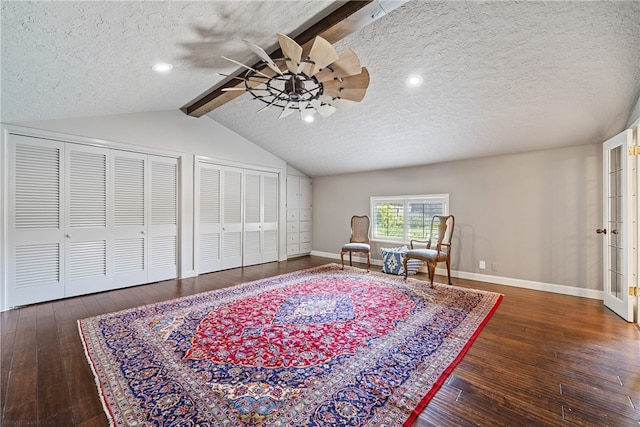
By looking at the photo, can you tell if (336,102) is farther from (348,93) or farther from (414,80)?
(414,80)

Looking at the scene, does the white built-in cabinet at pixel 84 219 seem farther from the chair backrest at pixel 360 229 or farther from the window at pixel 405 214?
the window at pixel 405 214

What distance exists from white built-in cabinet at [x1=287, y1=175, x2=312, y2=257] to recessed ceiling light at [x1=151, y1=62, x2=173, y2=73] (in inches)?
150

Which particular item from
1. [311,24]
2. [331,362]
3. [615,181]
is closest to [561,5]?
[311,24]

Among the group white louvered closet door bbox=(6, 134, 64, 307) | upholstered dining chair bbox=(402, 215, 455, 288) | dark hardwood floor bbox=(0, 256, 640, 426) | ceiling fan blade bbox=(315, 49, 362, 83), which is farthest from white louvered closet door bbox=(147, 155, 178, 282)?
upholstered dining chair bbox=(402, 215, 455, 288)

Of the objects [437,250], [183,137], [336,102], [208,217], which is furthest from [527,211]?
[183,137]

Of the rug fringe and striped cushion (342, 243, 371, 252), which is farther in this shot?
striped cushion (342, 243, 371, 252)

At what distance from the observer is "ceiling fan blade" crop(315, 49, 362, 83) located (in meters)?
1.86

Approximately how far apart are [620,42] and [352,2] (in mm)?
2140

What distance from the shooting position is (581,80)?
2.59 metres

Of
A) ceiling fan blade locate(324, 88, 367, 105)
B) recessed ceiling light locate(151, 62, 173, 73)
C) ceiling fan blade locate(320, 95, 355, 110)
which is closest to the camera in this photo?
ceiling fan blade locate(324, 88, 367, 105)

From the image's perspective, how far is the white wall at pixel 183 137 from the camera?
11.8 feet

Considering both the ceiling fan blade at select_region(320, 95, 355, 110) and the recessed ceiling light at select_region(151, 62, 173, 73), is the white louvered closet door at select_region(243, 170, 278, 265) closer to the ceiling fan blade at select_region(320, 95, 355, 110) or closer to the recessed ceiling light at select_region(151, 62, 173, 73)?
the recessed ceiling light at select_region(151, 62, 173, 73)

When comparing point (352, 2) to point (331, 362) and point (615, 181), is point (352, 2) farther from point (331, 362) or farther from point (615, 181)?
point (615, 181)

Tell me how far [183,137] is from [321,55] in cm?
353
